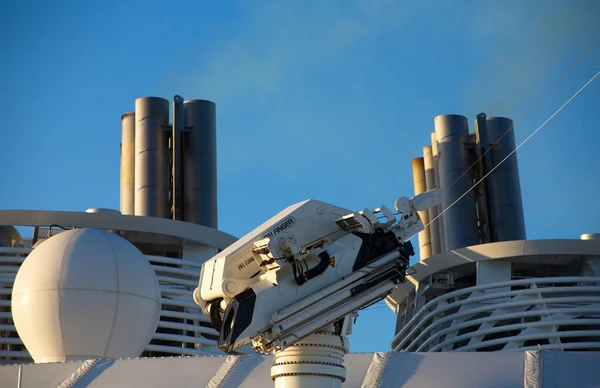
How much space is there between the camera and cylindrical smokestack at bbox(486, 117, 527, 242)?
3503 centimetres

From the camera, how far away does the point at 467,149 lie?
35.8 m

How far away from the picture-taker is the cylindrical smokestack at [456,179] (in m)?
35.2

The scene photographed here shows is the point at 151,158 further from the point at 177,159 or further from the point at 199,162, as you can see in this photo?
the point at 199,162

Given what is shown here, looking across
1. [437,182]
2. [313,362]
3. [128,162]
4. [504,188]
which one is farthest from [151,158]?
[313,362]

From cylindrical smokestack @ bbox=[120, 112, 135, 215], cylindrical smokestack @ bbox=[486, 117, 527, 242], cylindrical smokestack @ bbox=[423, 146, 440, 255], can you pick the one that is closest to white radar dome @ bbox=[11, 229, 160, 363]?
cylindrical smokestack @ bbox=[120, 112, 135, 215]

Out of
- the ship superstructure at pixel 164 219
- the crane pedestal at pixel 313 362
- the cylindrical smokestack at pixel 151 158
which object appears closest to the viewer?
the crane pedestal at pixel 313 362

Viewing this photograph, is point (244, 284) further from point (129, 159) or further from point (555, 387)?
point (129, 159)

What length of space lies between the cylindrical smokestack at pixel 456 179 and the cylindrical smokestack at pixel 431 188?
7.22 feet

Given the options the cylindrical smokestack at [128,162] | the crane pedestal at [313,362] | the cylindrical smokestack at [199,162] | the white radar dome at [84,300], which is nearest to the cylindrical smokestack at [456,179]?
the cylindrical smokestack at [199,162]

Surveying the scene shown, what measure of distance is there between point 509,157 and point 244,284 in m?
22.8

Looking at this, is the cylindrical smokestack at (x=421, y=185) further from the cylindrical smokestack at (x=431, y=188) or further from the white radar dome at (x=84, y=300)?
the white radar dome at (x=84, y=300)

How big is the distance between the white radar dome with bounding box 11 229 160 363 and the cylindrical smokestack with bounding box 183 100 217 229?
12741 millimetres

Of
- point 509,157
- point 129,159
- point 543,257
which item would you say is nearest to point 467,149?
point 509,157

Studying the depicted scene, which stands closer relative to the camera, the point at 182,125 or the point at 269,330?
the point at 269,330
